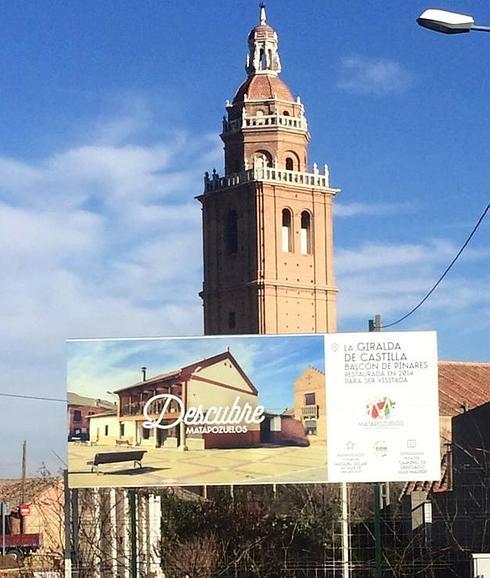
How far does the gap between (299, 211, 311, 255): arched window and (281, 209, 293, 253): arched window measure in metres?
0.80

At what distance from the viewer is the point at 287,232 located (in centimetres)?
8375

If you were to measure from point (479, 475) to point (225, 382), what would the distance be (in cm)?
693

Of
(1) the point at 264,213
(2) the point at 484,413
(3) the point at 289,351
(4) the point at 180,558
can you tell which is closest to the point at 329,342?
(3) the point at 289,351

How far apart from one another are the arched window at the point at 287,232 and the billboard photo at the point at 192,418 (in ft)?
198

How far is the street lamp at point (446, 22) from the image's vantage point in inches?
527

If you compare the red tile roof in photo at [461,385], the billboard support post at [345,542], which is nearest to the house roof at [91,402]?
the billboard support post at [345,542]

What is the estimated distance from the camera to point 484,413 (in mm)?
28234

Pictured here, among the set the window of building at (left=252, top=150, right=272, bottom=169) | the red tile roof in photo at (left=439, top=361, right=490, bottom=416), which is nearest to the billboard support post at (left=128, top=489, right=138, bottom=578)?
the red tile roof in photo at (left=439, top=361, right=490, bottom=416)

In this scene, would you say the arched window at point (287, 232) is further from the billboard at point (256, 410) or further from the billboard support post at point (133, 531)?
the billboard support post at point (133, 531)

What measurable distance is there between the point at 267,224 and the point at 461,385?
77.7 feet

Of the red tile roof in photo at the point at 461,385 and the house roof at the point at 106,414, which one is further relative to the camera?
the red tile roof in photo at the point at 461,385

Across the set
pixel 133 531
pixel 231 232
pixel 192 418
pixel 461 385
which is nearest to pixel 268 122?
pixel 231 232

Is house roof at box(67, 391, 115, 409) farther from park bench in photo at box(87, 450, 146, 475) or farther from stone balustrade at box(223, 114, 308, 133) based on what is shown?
stone balustrade at box(223, 114, 308, 133)

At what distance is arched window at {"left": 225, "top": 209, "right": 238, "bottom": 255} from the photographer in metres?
83.4
